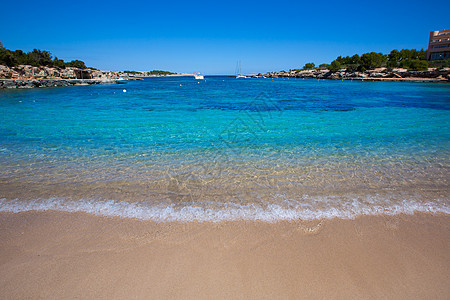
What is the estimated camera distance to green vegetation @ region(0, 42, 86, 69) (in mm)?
54625

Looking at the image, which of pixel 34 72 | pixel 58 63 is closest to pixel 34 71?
pixel 34 72

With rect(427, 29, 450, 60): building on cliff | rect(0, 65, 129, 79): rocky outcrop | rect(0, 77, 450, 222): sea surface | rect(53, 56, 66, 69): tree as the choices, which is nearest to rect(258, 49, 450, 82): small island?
rect(427, 29, 450, 60): building on cliff

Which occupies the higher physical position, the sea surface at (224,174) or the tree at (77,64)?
the tree at (77,64)

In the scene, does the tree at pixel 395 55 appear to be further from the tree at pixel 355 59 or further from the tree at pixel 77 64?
the tree at pixel 77 64

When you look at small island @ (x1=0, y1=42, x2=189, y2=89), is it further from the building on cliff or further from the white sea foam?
the building on cliff

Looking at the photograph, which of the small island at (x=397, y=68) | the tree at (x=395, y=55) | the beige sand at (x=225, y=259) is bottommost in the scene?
the beige sand at (x=225, y=259)

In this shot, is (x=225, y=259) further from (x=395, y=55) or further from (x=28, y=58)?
(x=395, y=55)

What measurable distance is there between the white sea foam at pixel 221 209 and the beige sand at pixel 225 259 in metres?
0.18

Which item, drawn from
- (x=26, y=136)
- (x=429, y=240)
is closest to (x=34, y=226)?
(x=429, y=240)

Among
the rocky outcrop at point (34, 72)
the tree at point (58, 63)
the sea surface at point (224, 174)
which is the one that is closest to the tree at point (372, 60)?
the sea surface at point (224, 174)

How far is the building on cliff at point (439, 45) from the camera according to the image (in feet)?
307

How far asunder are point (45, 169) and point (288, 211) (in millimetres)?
5972

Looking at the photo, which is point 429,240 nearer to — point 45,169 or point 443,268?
point 443,268

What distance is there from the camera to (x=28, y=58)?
211 ft
